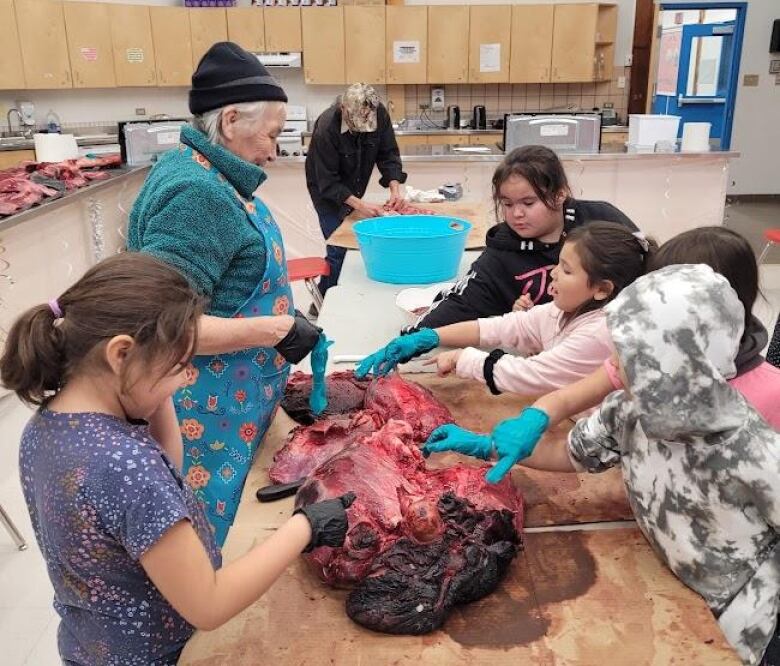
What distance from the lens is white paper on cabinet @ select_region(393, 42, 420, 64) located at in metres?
8.59

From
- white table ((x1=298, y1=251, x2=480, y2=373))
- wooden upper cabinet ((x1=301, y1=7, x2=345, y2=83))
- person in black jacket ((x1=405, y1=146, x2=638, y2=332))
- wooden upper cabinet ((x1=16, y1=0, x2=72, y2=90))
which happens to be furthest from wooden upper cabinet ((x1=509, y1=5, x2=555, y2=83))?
person in black jacket ((x1=405, y1=146, x2=638, y2=332))

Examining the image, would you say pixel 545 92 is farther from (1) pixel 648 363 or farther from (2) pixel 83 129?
(1) pixel 648 363

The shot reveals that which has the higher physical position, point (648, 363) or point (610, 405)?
point (648, 363)

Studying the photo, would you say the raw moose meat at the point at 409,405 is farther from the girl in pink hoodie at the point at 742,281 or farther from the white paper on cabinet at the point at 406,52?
the white paper on cabinet at the point at 406,52

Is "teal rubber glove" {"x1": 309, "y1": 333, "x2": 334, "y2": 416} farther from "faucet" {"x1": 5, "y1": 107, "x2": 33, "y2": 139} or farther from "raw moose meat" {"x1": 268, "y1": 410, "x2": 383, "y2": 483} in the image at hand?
"faucet" {"x1": 5, "y1": 107, "x2": 33, "y2": 139}

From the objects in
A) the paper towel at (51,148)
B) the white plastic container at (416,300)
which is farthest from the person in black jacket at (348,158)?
the paper towel at (51,148)

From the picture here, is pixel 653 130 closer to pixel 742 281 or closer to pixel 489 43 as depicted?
pixel 489 43

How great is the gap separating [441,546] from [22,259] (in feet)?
12.9

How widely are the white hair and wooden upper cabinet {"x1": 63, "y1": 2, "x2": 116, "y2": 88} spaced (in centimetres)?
759

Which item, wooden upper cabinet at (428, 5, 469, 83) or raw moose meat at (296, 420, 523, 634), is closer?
raw moose meat at (296, 420, 523, 634)

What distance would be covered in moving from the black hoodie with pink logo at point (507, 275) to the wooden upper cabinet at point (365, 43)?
6920 millimetres

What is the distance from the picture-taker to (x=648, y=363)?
3.68 ft

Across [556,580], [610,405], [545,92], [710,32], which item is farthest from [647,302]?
[710,32]

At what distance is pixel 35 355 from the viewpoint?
106 cm
